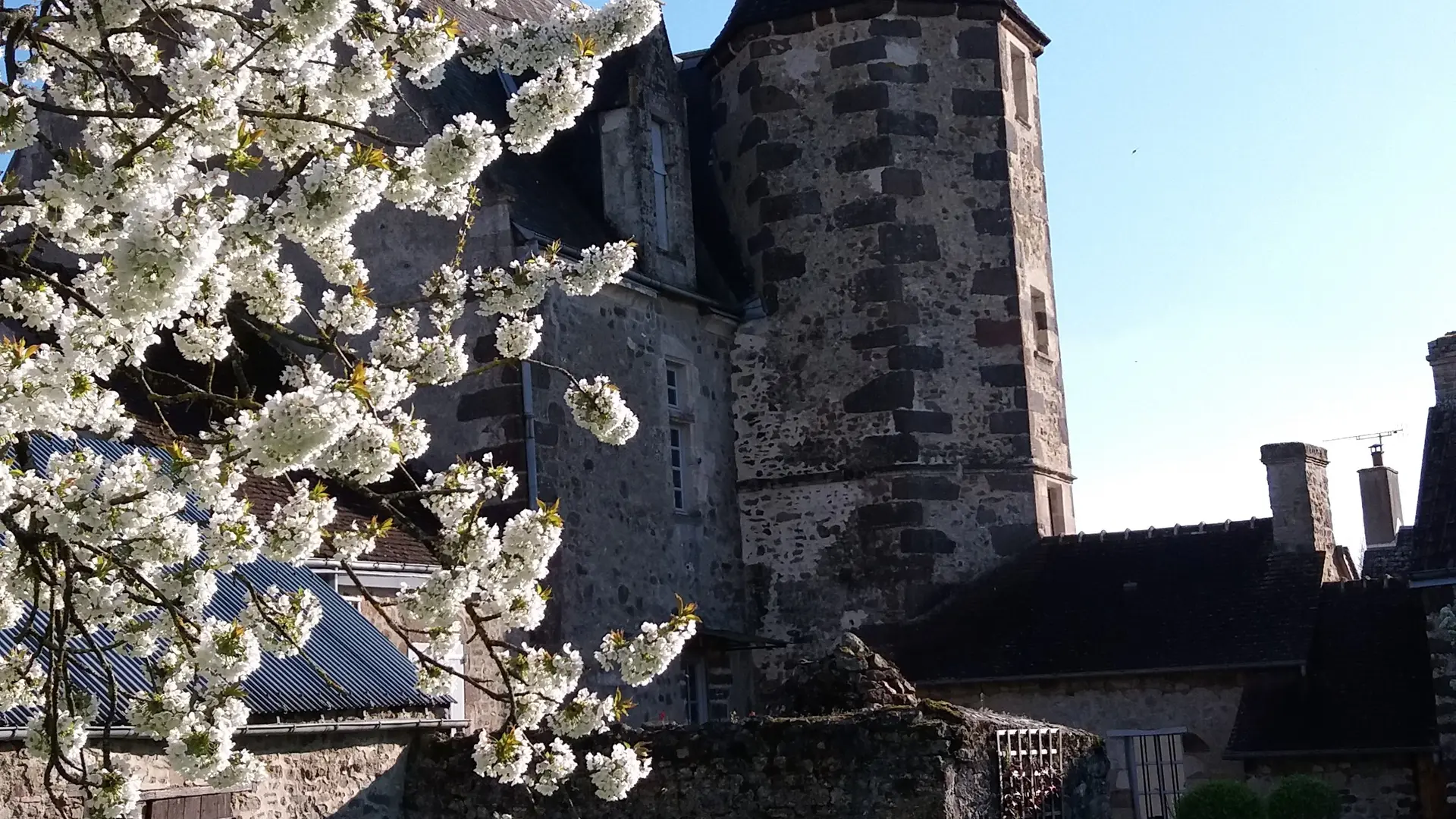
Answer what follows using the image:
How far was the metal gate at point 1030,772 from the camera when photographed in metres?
12.4

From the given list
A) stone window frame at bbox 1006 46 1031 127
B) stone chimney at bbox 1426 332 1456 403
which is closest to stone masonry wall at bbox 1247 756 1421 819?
stone chimney at bbox 1426 332 1456 403

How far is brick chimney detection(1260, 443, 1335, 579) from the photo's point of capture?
18.1 meters

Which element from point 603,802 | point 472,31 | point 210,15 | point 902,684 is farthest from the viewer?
point 472,31

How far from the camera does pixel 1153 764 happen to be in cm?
1702

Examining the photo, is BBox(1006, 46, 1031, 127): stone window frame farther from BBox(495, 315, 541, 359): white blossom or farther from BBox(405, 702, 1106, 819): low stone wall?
BBox(495, 315, 541, 359): white blossom

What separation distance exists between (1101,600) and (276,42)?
1354 centimetres

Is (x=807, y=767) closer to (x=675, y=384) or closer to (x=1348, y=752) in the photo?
(x=1348, y=752)

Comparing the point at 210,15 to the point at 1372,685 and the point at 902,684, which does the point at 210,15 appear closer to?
the point at 902,684

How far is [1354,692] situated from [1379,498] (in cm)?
1676

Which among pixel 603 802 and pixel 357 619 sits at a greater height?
pixel 357 619

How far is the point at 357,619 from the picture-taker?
13.0m

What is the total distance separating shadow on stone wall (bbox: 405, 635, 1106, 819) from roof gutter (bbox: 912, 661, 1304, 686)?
3805 millimetres

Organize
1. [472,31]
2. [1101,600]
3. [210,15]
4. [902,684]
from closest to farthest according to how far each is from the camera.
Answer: [210,15]
[902,684]
[1101,600]
[472,31]

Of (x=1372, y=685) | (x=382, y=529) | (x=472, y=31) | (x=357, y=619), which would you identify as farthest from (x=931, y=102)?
(x=382, y=529)
